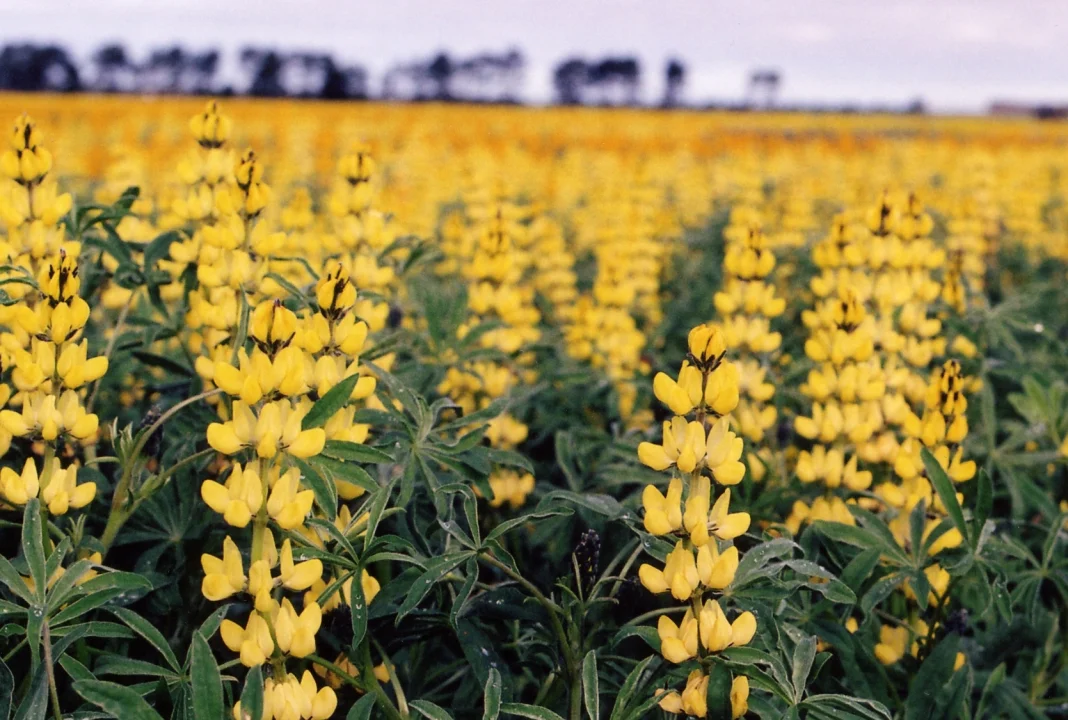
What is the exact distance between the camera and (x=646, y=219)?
3.44 meters

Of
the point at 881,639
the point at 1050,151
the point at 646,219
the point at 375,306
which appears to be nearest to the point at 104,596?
the point at 375,306

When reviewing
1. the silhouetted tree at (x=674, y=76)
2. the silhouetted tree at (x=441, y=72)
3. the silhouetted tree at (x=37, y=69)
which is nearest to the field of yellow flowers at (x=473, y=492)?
the silhouetted tree at (x=674, y=76)

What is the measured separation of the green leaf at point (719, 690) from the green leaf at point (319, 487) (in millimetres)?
451

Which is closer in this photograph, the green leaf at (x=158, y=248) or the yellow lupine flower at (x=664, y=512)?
the yellow lupine flower at (x=664, y=512)

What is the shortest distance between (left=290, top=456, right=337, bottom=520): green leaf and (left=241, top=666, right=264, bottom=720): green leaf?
22 centimetres

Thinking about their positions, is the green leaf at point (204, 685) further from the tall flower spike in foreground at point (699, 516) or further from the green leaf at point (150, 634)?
the tall flower spike in foreground at point (699, 516)

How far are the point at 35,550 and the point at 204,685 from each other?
0.26 metres

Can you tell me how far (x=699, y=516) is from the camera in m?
1.04

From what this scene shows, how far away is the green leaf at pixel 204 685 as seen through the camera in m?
0.97

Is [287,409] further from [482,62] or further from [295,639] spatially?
[482,62]

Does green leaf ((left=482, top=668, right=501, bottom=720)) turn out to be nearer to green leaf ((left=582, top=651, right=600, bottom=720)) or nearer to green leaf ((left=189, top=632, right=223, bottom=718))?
green leaf ((left=582, top=651, right=600, bottom=720))

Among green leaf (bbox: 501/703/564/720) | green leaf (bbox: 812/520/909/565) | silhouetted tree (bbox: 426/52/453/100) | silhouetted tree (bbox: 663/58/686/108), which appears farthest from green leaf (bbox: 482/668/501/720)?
silhouetted tree (bbox: 426/52/453/100)

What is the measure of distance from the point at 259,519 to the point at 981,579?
1029mm

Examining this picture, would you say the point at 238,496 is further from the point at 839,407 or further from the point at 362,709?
the point at 839,407
